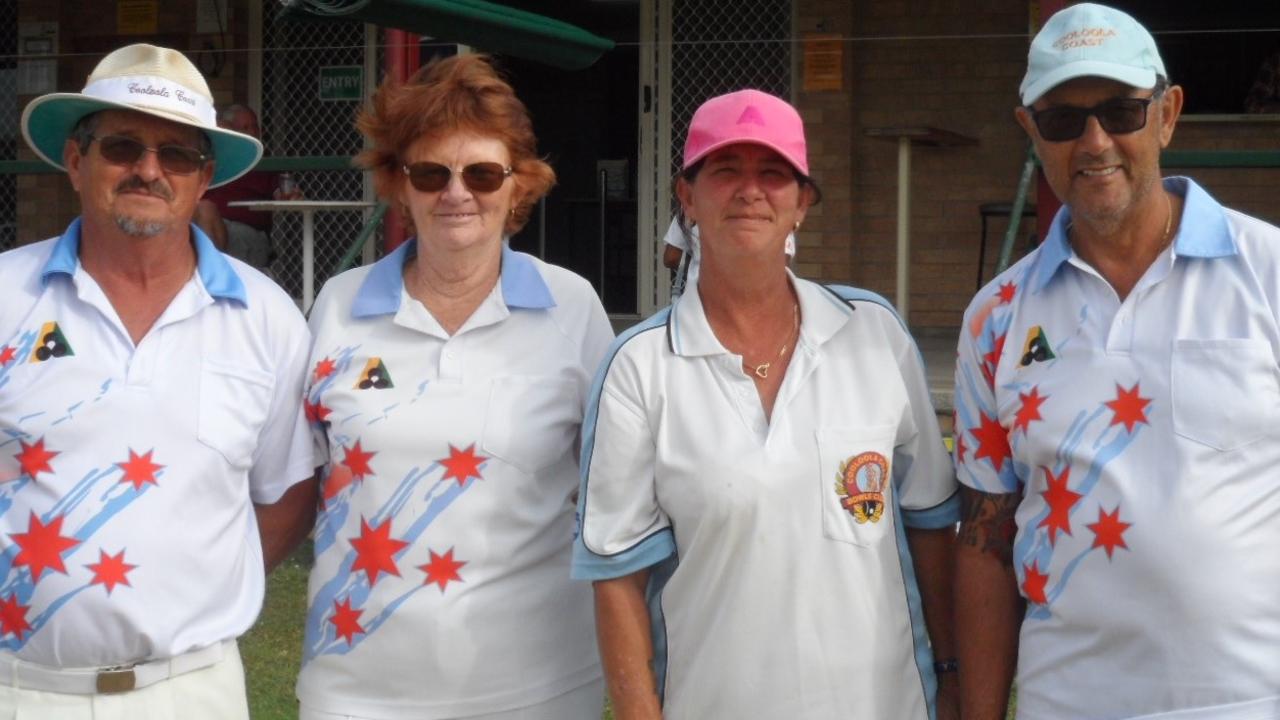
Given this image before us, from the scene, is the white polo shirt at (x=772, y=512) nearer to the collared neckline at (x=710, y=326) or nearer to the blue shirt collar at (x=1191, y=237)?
the collared neckline at (x=710, y=326)

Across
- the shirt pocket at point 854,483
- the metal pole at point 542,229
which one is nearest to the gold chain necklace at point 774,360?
the shirt pocket at point 854,483

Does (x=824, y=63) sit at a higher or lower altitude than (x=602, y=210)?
higher

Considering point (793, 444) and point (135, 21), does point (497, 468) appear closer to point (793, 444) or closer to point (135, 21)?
point (793, 444)

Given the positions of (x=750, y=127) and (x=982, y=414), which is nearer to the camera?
(x=750, y=127)

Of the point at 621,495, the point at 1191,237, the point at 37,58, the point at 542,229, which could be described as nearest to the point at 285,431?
the point at 621,495

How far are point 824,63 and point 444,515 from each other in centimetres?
793

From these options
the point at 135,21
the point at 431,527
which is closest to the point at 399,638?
the point at 431,527

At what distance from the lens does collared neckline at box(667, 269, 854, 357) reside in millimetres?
2938

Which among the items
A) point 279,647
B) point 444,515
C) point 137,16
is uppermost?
point 137,16

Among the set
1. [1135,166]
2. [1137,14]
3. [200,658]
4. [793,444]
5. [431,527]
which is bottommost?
[200,658]

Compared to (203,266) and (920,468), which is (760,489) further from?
(203,266)

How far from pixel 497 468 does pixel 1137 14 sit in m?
8.81

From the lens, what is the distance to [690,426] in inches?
113

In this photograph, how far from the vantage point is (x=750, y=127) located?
9.40 feet
